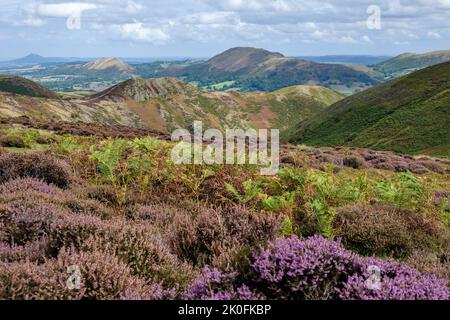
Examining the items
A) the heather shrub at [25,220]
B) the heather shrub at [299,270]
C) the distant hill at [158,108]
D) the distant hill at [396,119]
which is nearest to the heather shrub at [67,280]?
the heather shrub at [299,270]

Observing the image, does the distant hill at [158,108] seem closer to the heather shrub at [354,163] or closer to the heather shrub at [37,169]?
the heather shrub at [354,163]

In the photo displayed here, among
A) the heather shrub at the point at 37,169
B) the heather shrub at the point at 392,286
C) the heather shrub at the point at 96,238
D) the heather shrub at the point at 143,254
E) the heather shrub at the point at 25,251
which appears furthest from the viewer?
the heather shrub at the point at 37,169

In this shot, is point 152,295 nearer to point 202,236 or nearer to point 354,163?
point 202,236

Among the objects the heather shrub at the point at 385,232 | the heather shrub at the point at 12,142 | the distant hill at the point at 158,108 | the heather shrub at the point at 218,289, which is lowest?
the distant hill at the point at 158,108

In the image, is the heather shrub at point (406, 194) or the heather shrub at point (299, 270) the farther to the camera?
the heather shrub at point (406, 194)

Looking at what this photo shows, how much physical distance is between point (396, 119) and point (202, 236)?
81321 millimetres

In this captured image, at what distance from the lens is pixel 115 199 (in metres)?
9.20

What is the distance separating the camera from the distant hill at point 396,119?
221 feet

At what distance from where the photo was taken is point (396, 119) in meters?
80.2

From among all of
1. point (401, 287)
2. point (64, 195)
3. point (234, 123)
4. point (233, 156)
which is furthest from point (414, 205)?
point (234, 123)

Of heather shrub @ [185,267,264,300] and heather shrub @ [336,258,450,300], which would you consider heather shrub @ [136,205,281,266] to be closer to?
heather shrub @ [185,267,264,300]

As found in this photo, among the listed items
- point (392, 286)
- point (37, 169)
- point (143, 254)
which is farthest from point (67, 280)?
point (37, 169)

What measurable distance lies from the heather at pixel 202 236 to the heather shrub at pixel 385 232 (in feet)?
0.07
